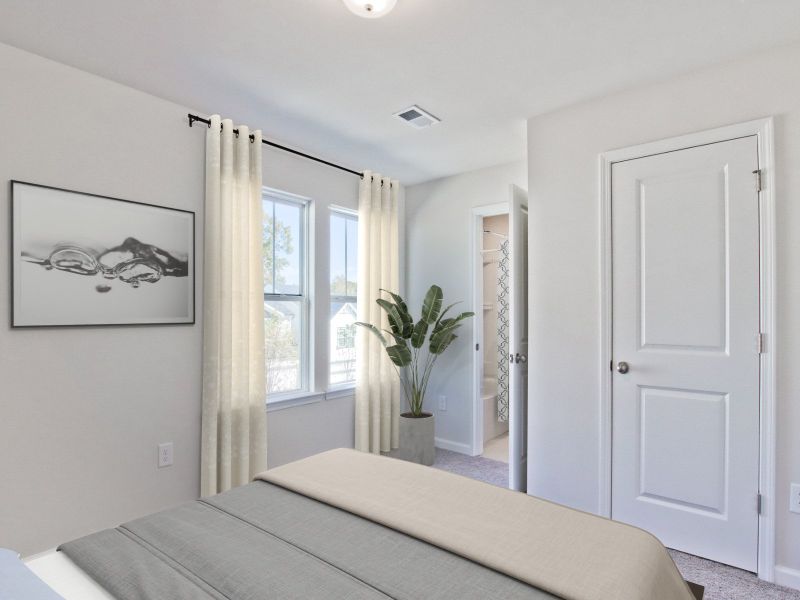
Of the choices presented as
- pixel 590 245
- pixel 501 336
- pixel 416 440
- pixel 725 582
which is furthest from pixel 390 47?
pixel 501 336

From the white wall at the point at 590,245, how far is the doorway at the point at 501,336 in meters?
0.12

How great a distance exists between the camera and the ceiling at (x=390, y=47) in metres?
1.84

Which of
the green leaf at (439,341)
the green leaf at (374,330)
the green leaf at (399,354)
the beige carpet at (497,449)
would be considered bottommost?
the beige carpet at (497,449)

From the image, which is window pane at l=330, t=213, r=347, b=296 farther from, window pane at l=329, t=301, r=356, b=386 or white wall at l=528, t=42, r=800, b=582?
white wall at l=528, t=42, r=800, b=582

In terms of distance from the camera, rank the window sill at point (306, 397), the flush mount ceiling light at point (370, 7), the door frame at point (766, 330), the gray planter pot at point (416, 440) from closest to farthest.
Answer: the flush mount ceiling light at point (370, 7)
the door frame at point (766, 330)
the window sill at point (306, 397)
the gray planter pot at point (416, 440)

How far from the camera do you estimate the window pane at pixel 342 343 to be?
363 centimetres

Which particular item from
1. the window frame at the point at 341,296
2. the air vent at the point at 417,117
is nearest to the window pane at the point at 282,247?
the window frame at the point at 341,296

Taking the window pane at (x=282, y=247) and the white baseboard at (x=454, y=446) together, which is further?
the white baseboard at (x=454, y=446)

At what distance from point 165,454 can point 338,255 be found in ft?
6.16

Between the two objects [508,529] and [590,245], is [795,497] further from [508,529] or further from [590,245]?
[508,529]

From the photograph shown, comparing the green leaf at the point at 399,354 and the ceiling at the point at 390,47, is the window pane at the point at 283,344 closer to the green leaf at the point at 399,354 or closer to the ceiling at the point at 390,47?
the green leaf at the point at 399,354

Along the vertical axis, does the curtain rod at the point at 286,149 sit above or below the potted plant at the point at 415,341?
above

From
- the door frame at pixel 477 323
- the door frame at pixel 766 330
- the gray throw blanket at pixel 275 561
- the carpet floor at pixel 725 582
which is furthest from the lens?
the door frame at pixel 477 323

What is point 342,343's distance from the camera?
12.1 feet
